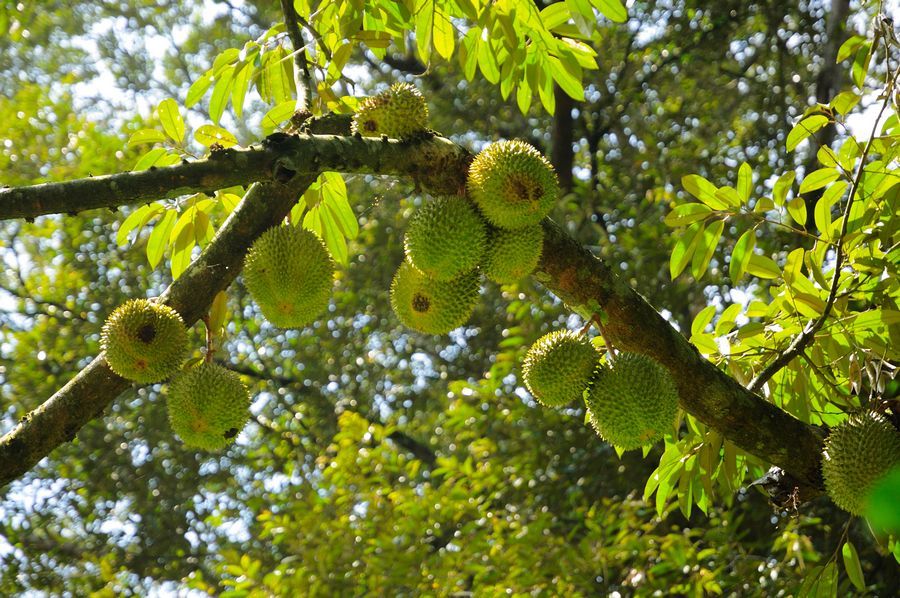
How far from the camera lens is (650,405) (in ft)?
6.40

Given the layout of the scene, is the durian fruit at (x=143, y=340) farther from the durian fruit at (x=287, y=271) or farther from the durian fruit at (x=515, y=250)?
the durian fruit at (x=515, y=250)

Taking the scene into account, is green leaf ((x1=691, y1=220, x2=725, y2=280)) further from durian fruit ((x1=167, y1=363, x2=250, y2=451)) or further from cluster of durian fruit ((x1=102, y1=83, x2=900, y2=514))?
durian fruit ((x1=167, y1=363, x2=250, y2=451))

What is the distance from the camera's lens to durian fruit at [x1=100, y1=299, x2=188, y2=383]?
2.04m

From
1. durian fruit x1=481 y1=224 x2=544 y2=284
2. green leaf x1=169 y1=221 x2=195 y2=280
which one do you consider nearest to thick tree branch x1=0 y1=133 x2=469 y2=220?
durian fruit x1=481 y1=224 x2=544 y2=284

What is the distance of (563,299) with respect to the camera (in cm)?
219

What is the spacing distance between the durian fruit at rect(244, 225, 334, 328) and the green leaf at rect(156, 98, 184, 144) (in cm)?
49

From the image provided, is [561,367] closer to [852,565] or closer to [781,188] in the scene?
[781,188]

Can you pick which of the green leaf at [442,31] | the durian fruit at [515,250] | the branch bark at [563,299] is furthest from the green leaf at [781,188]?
the green leaf at [442,31]

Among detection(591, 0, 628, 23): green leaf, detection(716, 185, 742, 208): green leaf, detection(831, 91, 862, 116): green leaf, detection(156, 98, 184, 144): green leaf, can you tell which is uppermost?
detection(156, 98, 184, 144): green leaf

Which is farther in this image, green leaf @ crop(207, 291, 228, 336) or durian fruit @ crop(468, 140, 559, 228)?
green leaf @ crop(207, 291, 228, 336)

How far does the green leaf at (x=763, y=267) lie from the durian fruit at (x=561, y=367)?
617 millimetres

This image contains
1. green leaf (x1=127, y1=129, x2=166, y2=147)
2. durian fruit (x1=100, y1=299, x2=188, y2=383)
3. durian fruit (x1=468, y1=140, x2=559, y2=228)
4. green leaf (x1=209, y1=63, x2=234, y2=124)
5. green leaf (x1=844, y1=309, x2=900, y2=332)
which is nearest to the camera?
durian fruit (x1=468, y1=140, x2=559, y2=228)

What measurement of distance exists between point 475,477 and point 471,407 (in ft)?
1.77

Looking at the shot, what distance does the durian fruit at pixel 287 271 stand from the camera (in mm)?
2094
